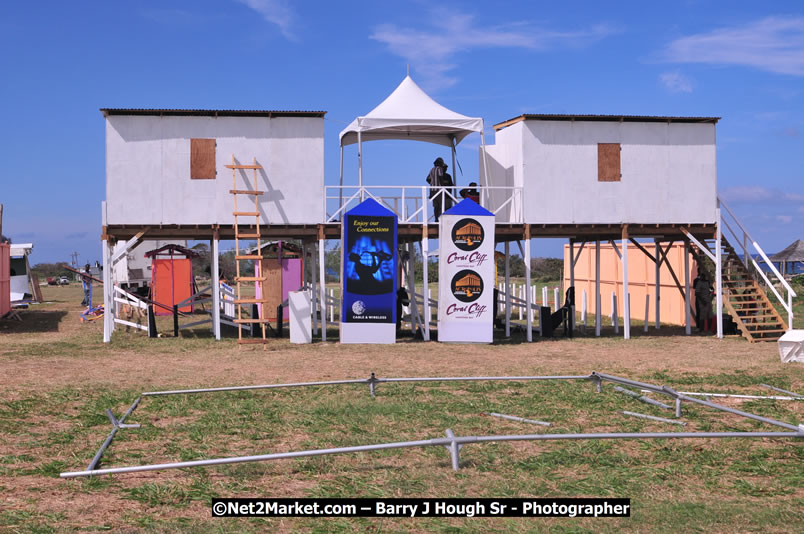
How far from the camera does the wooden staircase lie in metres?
23.3

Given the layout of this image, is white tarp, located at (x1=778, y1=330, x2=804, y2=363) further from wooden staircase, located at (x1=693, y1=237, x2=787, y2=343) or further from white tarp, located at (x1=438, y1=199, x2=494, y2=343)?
white tarp, located at (x1=438, y1=199, x2=494, y2=343)

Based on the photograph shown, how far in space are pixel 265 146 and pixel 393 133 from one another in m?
3.91

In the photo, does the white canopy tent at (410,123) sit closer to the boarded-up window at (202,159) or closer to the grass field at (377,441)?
the boarded-up window at (202,159)

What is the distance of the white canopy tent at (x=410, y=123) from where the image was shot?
22797 mm

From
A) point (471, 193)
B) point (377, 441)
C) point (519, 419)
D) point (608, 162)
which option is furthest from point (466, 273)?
point (377, 441)

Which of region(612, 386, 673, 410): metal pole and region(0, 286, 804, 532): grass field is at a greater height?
region(612, 386, 673, 410): metal pole

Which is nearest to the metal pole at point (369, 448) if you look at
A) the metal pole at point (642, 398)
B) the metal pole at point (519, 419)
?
the metal pole at point (519, 419)

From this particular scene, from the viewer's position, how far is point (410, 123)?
2267 cm

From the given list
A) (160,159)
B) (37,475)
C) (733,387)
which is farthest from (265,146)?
(37,475)

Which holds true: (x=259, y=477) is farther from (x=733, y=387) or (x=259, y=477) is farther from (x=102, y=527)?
(x=733, y=387)

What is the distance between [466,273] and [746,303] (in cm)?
850

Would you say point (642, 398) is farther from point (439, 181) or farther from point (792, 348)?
point (439, 181)

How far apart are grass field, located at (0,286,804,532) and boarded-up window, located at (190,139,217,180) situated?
6.43 metres

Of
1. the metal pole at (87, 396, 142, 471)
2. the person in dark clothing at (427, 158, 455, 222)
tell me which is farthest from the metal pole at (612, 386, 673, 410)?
the person in dark clothing at (427, 158, 455, 222)
